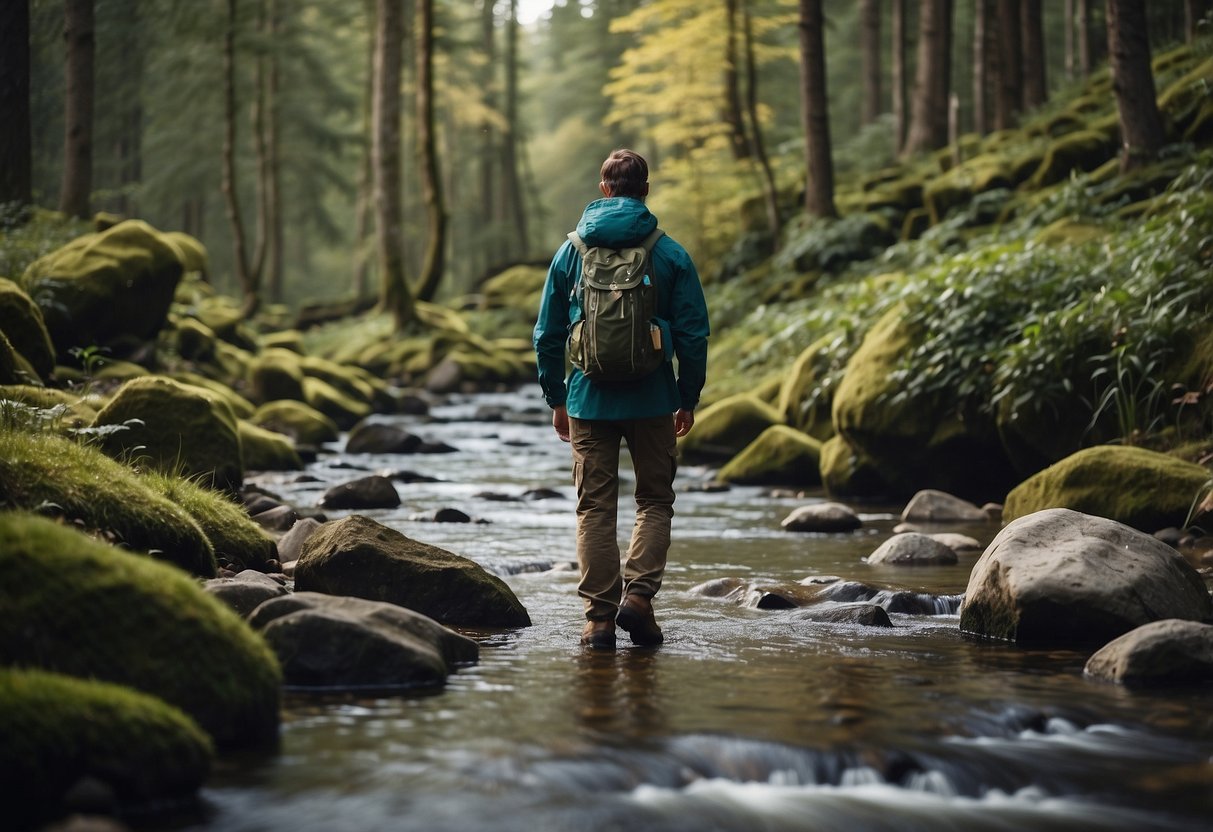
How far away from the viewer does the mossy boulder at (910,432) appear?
11.2 metres

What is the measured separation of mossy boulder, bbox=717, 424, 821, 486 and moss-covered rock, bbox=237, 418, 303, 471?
4.93m

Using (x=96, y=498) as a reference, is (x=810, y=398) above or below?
above

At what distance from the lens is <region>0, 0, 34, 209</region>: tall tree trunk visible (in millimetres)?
15656

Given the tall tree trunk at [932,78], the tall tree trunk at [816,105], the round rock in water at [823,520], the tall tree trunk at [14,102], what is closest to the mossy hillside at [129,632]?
the round rock in water at [823,520]

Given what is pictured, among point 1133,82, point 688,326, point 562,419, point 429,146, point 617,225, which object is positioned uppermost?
point 429,146

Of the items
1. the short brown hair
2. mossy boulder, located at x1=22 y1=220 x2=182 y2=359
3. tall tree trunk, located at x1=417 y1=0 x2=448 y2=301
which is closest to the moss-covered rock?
mossy boulder, located at x1=22 y1=220 x2=182 y2=359

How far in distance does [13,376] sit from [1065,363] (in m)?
8.55

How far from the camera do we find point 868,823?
366 centimetres

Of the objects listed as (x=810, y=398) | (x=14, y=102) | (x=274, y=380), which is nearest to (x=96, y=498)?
(x=810, y=398)

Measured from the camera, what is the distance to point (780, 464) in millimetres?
13117

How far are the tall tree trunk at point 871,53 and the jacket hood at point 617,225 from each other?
90.7 feet

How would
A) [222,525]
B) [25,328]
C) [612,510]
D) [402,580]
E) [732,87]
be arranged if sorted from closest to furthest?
[612,510]
[402,580]
[222,525]
[25,328]
[732,87]

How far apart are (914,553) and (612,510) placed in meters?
3.19

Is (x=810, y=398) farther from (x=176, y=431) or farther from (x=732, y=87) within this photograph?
(x=732, y=87)
